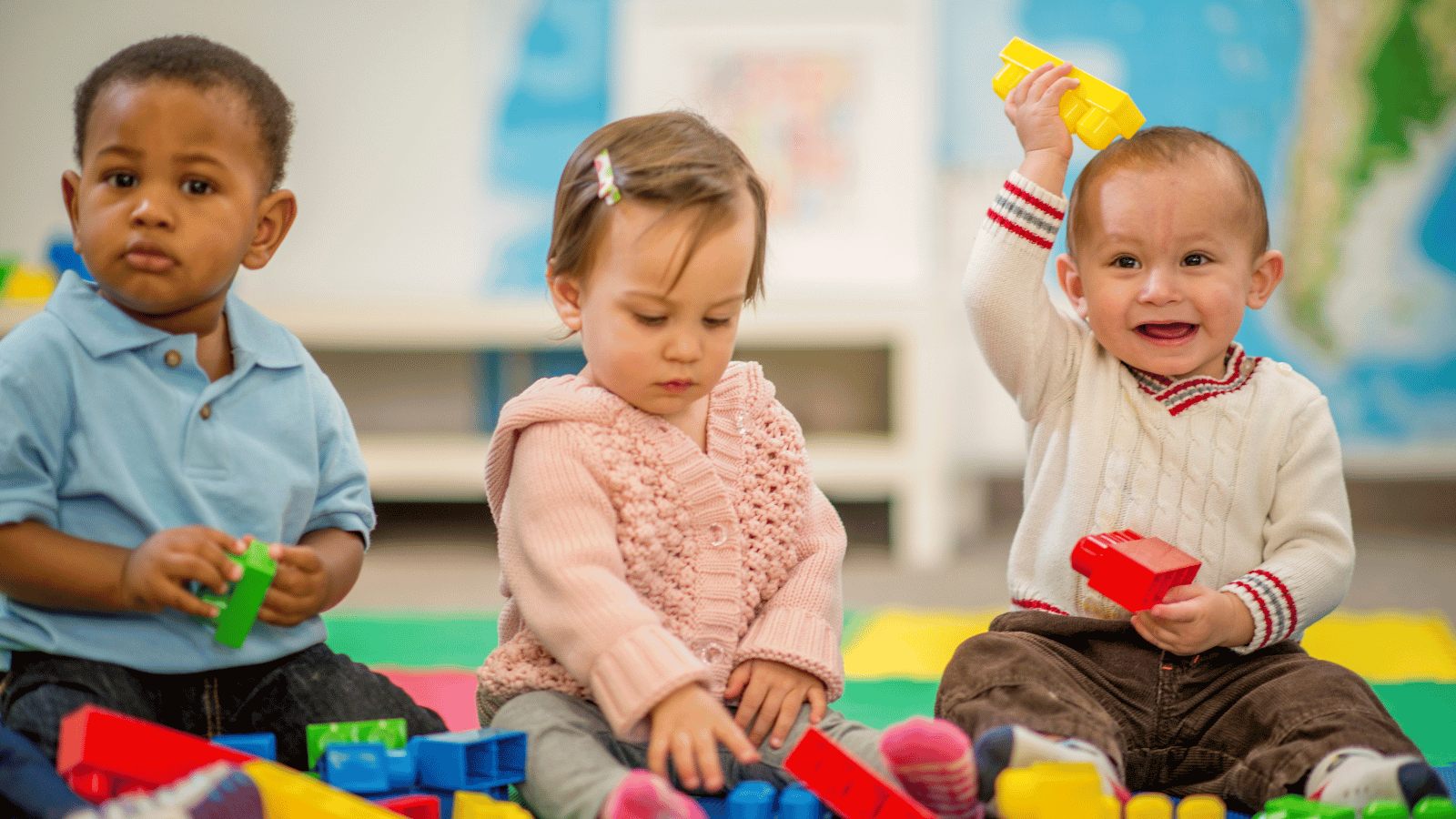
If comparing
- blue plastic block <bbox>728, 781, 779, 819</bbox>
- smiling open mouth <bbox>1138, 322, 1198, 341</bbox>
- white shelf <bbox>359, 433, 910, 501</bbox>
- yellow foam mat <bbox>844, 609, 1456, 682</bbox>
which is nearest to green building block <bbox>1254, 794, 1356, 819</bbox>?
blue plastic block <bbox>728, 781, 779, 819</bbox>

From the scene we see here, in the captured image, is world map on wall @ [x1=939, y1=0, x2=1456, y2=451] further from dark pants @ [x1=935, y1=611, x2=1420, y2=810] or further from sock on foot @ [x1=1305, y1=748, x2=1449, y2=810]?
sock on foot @ [x1=1305, y1=748, x2=1449, y2=810]

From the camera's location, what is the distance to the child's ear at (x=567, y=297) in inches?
42.8

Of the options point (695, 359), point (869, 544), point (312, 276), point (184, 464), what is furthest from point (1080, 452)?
point (312, 276)

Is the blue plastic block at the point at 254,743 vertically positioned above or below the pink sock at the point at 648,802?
below

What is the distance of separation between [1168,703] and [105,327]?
872 mm

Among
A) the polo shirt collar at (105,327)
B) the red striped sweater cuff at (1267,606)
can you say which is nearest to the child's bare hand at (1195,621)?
the red striped sweater cuff at (1267,606)

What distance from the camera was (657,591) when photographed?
1.07 meters

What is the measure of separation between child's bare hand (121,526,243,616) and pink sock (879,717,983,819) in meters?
0.45

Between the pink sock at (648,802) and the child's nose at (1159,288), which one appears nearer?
the pink sock at (648,802)

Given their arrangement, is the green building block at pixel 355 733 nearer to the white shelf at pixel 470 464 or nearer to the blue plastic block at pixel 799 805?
the blue plastic block at pixel 799 805

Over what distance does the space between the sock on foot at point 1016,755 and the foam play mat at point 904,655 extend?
0.49m

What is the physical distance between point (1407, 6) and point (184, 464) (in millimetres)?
2879

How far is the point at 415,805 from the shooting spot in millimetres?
927

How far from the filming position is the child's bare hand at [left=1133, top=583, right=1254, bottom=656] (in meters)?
1.10
